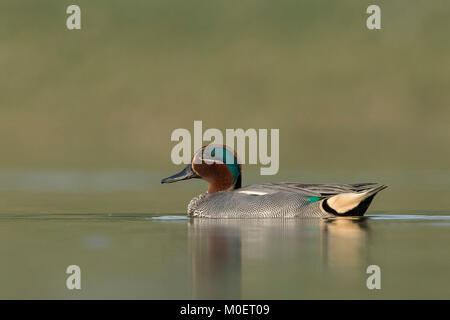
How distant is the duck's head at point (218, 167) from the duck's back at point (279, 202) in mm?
508

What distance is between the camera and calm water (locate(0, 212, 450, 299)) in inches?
306

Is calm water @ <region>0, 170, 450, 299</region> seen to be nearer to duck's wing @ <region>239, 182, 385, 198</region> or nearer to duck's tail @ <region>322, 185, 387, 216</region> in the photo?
duck's tail @ <region>322, 185, 387, 216</region>

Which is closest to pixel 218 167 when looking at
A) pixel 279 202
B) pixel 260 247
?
pixel 279 202

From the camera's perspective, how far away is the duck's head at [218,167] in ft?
44.8

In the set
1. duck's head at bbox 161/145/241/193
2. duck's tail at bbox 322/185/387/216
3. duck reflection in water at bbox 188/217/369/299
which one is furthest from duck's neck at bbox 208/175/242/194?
duck's tail at bbox 322/185/387/216

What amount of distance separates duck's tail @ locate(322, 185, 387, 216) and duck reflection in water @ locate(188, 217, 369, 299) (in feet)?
0.36

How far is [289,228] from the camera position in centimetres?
1170

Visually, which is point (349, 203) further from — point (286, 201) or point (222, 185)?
point (222, 185)

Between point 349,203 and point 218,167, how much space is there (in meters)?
1.95

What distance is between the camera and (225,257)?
9.25m

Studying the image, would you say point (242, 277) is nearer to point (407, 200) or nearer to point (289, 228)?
point (289, 228)

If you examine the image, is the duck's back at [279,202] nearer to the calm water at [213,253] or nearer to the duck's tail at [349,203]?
the duck's tail at [349,203]

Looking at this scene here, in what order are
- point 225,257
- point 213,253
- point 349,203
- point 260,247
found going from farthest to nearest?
point 349,203
point 260,247
point 213,253
point 225,257

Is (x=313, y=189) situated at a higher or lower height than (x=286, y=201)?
higher
